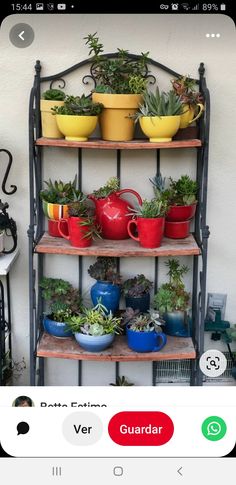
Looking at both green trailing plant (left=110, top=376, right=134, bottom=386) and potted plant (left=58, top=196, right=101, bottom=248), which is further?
green trailing plant (left=110, top=376, right=134, bottom=386)

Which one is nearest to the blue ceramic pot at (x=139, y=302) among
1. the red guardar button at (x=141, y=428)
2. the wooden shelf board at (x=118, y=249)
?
the wooden shelf board at (x=118, y=249)

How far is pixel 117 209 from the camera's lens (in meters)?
1.30

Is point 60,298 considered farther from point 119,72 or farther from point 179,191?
point 119,72

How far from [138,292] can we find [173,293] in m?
0.07

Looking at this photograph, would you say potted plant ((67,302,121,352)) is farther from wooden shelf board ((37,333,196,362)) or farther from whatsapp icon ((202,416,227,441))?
whatsapp icon ((202,416,227,441))

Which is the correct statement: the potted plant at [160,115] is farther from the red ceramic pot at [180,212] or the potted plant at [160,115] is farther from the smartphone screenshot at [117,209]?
the red ceramic pot at [180,212]

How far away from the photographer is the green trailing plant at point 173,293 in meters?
1.34

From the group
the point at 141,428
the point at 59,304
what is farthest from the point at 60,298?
the point at 141,428

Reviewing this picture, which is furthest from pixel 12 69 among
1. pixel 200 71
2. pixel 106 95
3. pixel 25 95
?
pixel 200 71

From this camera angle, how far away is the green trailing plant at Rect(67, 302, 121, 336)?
1297 millimetres

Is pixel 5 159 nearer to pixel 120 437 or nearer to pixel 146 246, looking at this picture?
pixel 146 246

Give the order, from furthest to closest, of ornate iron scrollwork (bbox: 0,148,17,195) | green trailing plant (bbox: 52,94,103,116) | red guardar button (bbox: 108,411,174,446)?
ornate iron scrollwork (bbox: 0,148,17,195) → green trailing plant (bbox: 52,94,103,116) → red guardar button (bbox: 108,411,174,446)

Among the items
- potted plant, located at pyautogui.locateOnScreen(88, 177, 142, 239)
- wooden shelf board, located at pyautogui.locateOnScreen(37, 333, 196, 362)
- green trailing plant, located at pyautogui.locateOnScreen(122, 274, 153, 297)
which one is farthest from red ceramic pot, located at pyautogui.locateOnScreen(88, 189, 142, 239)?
wooden shelf board, located at pyautogui.locateOnScreen(37, 333, 196, 362)

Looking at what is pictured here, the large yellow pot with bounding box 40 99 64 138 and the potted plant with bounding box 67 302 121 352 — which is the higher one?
the large yellow pot with bounding box 40 99 64 138
